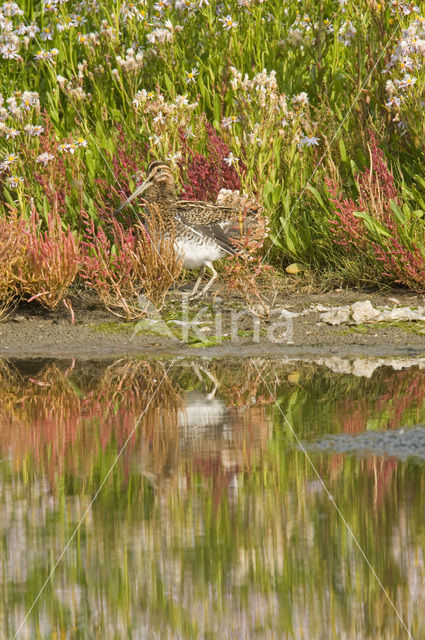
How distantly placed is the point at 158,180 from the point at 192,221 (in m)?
0.63

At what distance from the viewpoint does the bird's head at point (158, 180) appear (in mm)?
9298

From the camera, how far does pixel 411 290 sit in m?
9.07

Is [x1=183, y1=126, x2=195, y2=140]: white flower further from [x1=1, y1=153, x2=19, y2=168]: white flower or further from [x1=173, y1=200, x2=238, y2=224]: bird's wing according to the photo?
[x1=1, y1=153, x2=19, y2=168]: white flower

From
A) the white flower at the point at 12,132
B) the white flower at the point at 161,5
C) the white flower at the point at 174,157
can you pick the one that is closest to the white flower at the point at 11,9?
the white flower at the point at 161,5

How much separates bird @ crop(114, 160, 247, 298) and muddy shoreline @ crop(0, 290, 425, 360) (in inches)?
18.9

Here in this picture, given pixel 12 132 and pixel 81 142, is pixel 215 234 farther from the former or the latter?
pixel 12 132

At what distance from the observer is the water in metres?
3.13

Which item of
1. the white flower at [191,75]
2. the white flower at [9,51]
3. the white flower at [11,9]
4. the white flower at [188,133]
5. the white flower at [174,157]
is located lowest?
the white flower at [174,157]

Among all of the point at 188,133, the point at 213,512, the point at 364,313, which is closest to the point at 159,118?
the point at 188,133

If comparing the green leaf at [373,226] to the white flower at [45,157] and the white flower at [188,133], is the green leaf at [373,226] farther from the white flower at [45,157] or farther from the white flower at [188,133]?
the white flower at [45,157]

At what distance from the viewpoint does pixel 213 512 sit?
13.0 feet

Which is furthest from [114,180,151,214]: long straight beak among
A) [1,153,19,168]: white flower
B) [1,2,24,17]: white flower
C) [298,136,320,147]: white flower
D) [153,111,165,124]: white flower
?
[1,2,24,17]: white flower

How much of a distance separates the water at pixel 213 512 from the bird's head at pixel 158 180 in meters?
3.46

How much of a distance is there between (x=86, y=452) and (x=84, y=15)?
28.5 ft
